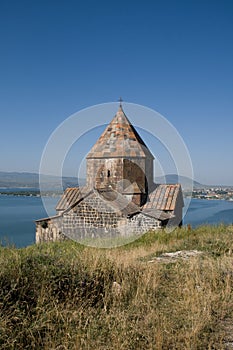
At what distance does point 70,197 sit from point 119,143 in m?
4.28

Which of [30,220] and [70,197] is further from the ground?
[70,197]

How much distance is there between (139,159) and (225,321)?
14286mm

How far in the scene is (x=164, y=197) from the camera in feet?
58.1

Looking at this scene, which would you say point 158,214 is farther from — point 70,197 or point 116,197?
point 70,197

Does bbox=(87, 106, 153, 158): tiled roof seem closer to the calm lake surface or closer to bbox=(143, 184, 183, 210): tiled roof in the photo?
bbox=(143, 184, 183, 210): tiled roof

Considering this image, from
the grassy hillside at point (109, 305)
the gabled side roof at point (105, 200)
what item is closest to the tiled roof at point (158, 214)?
the gabled side roof at point (105, 200)

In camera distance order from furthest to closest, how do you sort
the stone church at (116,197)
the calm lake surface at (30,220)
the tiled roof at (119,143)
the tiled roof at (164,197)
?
the calm lake surface at (30,220) → the tiled roof at (119,143) → the tiled roof at (164,197) → the stone church at (116,197)

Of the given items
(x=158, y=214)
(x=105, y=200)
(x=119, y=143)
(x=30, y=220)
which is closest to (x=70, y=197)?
(x=105, y=200)

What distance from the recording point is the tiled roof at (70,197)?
18.0 m

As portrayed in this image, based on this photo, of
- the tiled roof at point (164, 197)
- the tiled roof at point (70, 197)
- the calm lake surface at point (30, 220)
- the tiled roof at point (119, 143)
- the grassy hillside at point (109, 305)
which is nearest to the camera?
the grassy hillside at point (109, 305)

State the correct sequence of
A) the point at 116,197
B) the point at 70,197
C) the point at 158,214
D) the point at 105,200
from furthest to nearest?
the point at 70,197, the point at 116,197, the point at 158,214, the point at 105,200

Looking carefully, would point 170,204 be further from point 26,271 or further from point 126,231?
point 26,271

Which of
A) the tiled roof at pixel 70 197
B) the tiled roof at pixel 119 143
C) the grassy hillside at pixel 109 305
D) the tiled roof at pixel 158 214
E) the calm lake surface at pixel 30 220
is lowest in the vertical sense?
the calm lake surface at pixel 30 220

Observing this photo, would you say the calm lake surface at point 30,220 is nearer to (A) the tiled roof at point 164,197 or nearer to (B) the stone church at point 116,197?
(B) the stone church at point 116,197
